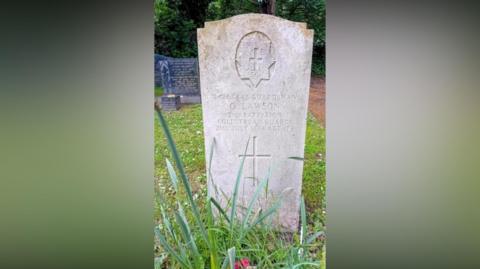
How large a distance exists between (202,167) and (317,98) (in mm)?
1219

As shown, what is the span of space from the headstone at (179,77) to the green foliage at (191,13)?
0.09 metres

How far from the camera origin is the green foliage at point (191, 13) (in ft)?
11.0

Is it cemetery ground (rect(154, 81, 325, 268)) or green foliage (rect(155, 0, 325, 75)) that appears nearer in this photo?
cemetery ground (rect(154, 81, 325, 268))

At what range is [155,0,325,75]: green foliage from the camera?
3344 millimetres

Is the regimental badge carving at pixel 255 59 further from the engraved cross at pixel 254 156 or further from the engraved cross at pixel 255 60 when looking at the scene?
the engraved cross at pixel 254 156

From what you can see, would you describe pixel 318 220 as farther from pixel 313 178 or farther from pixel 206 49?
pixel 206 49

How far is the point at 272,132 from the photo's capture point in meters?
1.76

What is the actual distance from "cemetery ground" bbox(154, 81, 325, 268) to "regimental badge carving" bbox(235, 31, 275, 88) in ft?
1.45

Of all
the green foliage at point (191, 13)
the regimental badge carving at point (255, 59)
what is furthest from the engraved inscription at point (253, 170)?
the green foliage at point (191, 13)

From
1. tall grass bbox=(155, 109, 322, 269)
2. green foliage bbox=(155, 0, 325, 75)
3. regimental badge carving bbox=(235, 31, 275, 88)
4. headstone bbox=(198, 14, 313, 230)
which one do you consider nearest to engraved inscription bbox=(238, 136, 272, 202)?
headstone bbox=(198, 14, 313, 230)

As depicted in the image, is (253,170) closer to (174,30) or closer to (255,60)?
(255,60)

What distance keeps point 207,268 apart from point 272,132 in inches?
25.3

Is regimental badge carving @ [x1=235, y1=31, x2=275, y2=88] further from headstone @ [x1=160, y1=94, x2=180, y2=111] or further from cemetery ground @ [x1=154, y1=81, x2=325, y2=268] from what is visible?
headstone @ [x1=160, y1=94, x2=180, y2=111]

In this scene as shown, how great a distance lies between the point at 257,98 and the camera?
68.6 inches
